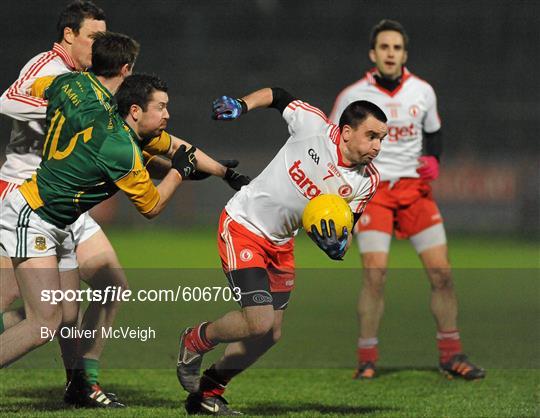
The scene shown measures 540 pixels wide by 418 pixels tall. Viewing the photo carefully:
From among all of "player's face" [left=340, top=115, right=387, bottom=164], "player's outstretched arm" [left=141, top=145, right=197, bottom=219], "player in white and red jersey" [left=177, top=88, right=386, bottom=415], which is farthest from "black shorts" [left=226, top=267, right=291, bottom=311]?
"player's face" [left=340, top=115, right=387, bottom=164]

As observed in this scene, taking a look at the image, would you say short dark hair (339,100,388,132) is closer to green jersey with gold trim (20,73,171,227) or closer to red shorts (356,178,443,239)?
green jersey with gold trim (20,73,171,227)

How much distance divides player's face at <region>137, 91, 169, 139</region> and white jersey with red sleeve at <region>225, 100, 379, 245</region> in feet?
2.49

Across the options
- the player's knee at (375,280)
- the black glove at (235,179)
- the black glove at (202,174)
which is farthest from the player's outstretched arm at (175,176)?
the player's knee at (375,280)

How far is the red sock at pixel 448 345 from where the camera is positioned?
872 cm

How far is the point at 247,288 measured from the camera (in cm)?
674

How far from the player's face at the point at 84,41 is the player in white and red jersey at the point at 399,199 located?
2323 millimetres

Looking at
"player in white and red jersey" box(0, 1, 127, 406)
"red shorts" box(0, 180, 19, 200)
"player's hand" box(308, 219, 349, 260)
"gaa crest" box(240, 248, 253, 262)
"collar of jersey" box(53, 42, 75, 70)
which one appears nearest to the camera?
"player's hand" box(308, 219, 349, 260)

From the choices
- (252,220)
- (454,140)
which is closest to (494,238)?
(454,140)

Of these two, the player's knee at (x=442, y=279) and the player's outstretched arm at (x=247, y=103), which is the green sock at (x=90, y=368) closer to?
the player's outstretched arm at (x=247, y=103)

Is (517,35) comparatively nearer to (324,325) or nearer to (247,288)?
(324,325)

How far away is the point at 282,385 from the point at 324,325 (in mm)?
3035

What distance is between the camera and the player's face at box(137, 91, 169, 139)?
6547 mm

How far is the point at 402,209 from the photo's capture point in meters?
9.09

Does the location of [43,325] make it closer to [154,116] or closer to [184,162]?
[184,162]
